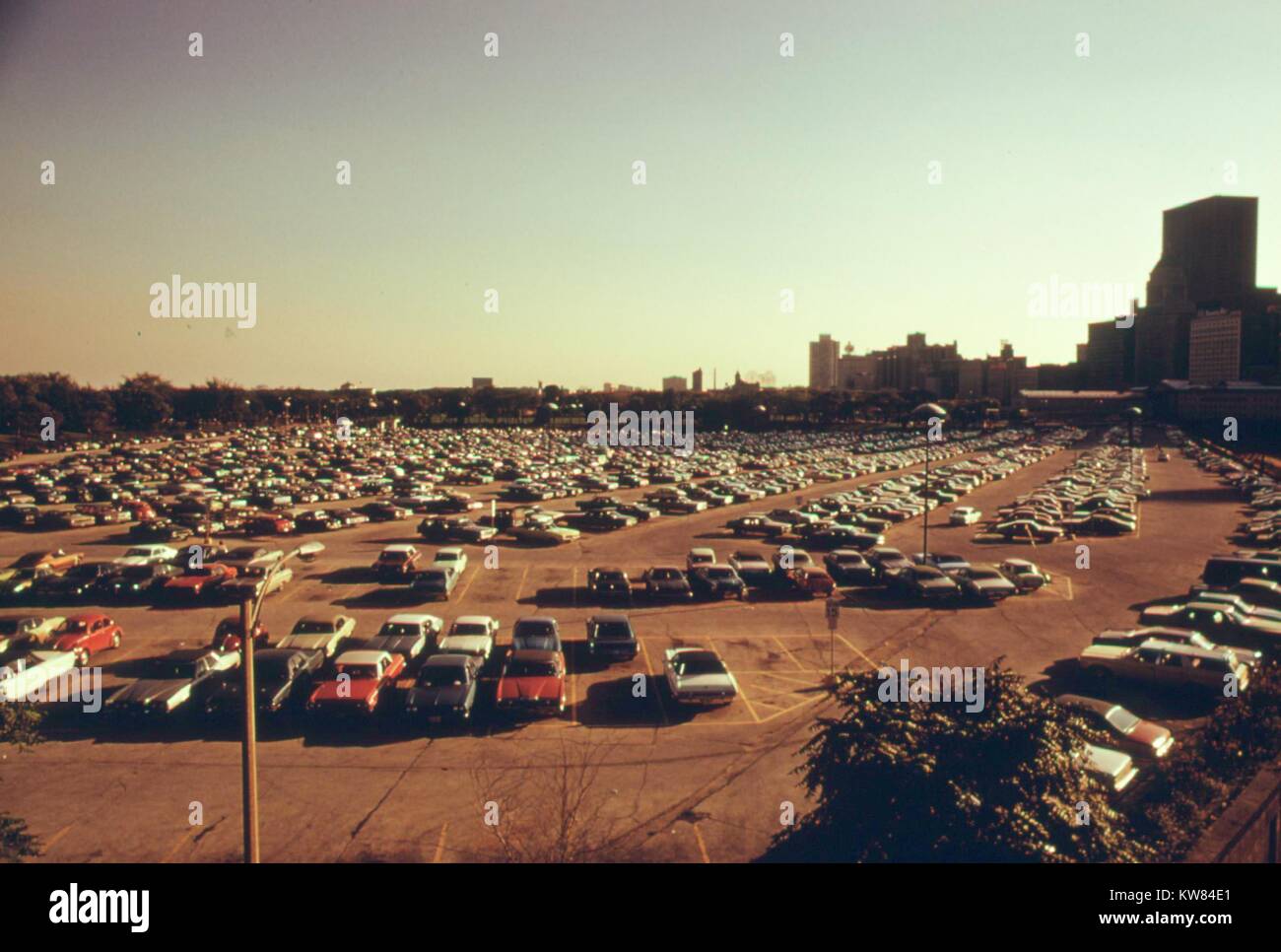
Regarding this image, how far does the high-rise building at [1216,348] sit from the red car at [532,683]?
206 metres

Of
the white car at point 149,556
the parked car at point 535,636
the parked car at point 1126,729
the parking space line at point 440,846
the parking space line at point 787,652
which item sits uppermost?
the white car at point 149,556

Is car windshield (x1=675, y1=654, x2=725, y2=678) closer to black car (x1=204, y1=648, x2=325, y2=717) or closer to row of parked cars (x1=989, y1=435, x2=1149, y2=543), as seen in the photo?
black car (x1=204, y1=648, x2=325, y2=717)

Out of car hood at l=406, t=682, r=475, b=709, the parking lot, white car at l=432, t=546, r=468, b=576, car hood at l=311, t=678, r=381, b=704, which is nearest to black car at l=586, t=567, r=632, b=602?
the parking lot

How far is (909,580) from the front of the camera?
25.3 m

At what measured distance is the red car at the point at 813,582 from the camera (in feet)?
82.8

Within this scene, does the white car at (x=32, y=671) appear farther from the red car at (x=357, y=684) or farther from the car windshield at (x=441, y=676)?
the car windshield at (x=441, y=676)

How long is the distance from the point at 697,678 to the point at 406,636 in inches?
282

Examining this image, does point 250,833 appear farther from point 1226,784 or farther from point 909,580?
point 909,580

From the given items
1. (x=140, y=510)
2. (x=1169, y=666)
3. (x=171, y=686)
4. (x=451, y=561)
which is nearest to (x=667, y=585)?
(x=451, y=561)

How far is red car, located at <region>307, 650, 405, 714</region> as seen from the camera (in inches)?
575

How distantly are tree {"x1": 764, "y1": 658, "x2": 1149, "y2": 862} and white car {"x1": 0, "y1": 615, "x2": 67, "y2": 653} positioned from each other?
1792 centimetres

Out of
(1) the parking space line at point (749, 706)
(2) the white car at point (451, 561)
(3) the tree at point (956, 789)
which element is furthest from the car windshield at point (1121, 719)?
(2) the white car at point (451, 561)

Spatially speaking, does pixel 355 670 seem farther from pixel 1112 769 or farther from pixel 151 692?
pixel 1112 769
